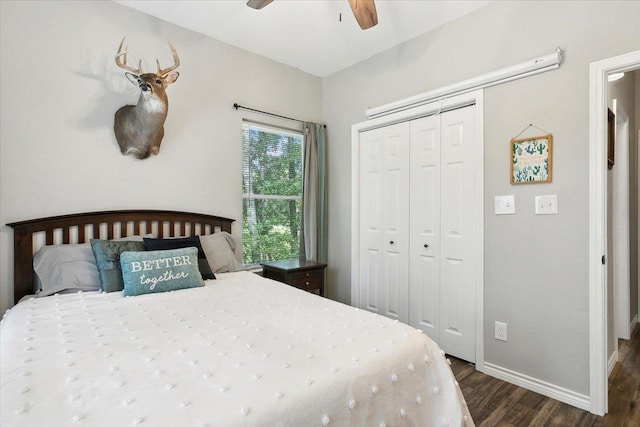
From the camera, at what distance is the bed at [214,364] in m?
0.94

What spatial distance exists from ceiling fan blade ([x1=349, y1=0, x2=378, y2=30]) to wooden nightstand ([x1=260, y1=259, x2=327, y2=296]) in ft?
6.79

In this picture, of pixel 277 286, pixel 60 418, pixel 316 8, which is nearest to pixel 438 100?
pixel 316 8

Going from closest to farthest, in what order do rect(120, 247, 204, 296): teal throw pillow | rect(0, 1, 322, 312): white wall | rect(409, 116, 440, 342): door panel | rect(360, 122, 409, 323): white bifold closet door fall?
1. rect(120, 247, 204, 296): teal throw pillow
2. rect(0, 1, 322, 312): white wall
3. rect(409, 116, 440, 342): door panel
4. rect(360, 122, 409, 323): white bifold closet door

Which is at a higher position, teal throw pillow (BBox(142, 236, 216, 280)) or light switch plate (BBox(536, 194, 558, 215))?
light switch plate (BBox(536, 194, 558, 215))

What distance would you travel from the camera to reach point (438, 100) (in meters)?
2.78

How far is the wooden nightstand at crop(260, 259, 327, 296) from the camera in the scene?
123 inches

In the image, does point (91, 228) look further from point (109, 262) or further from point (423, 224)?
point (423, 224)

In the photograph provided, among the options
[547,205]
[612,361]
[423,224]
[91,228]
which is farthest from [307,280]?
[612,361]

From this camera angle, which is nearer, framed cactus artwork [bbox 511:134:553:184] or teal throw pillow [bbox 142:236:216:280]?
framed cactus artwork [bbox 511:134:553:184]

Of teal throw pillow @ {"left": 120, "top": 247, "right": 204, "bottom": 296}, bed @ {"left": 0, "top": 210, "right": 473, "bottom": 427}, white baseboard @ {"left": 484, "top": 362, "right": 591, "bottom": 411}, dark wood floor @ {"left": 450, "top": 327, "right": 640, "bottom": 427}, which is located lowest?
dark wood floor @ {"left": 450, "top": 327, "right": 640, "bottom": 427}

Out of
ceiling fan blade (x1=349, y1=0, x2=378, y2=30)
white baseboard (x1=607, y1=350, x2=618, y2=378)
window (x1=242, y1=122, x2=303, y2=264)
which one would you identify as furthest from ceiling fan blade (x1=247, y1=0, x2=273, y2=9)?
white baseboard (x1=607, y1=350, x2=618, y2=378)

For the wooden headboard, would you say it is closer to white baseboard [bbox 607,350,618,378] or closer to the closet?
the closet

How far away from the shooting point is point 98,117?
2471mm

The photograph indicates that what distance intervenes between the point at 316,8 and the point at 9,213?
257cm
